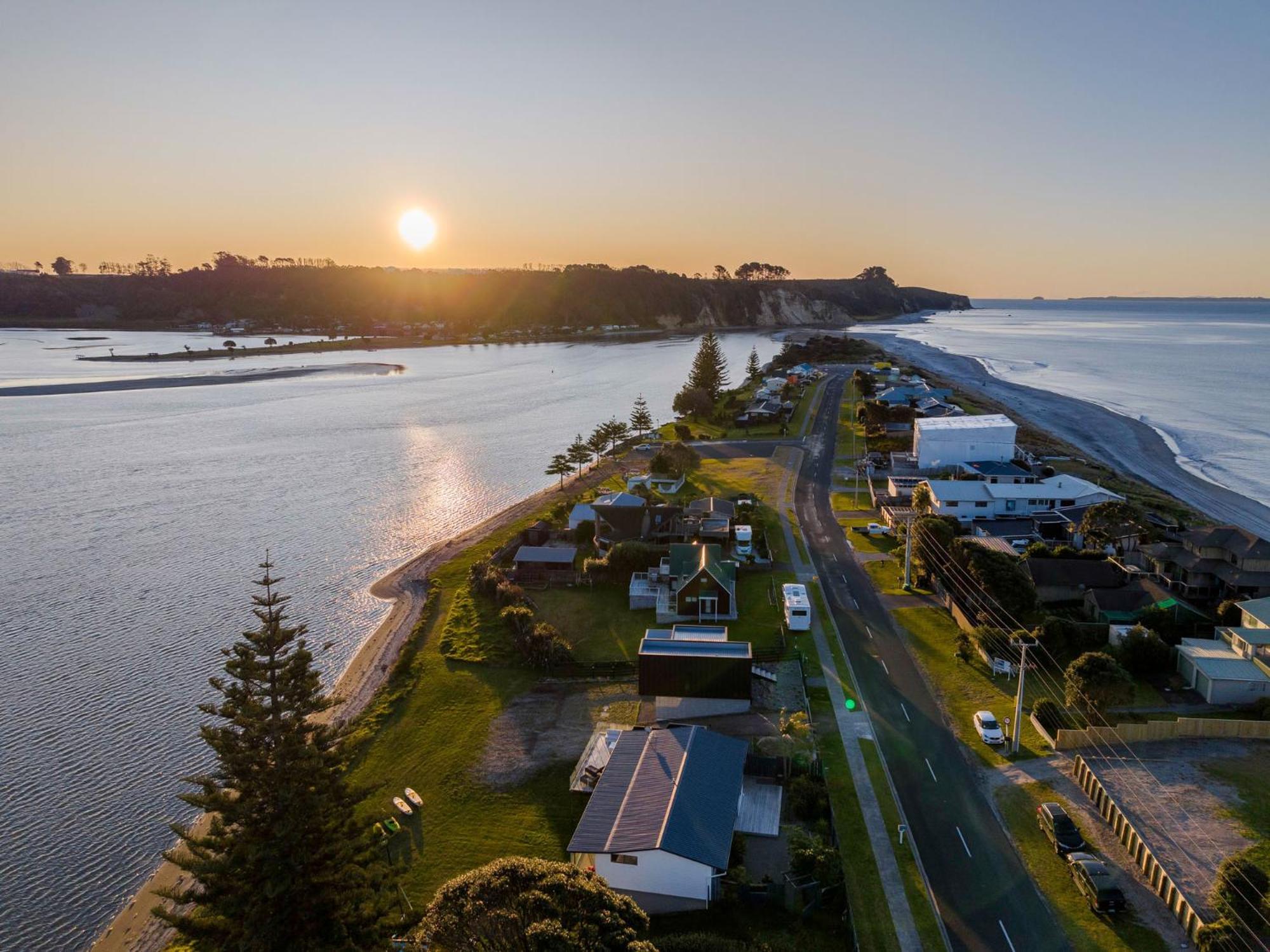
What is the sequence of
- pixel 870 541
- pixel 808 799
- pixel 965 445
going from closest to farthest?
pixel 808 799 < pixel 870 541 < pixel 965 445

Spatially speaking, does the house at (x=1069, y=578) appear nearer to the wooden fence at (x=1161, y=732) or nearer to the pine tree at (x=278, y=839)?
the wooden fence at (x=1161, y=732)

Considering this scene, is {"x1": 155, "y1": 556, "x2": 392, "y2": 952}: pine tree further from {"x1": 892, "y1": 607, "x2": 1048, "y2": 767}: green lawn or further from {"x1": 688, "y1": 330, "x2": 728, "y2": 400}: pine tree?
{"x1": 688, "y1": 330, "x2": 728, "y2": 400}: pine tree

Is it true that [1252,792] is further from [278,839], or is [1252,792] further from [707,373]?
[707,373]

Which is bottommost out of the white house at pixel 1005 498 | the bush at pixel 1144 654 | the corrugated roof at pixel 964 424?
the bush at pixel 1144 654

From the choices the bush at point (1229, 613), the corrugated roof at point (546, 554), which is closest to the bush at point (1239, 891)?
the bush at point (1229, 613)

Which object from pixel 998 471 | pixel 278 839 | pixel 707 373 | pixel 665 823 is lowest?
pixel 665 823

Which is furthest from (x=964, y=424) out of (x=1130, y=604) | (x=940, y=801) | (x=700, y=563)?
(x=940, y=801)

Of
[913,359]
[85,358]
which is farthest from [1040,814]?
[85,358]
